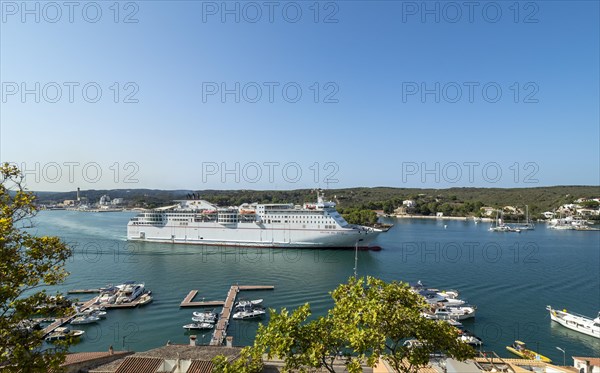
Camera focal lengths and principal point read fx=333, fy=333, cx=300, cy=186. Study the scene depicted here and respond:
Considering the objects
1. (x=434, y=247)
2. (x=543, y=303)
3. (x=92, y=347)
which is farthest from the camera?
(x=434, y=247)

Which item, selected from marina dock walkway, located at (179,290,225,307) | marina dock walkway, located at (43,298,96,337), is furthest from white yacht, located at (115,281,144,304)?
marina dock walkway, located at (179,290,225,307)

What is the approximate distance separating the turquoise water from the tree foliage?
1092 centimetres

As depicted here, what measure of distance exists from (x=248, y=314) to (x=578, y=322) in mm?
16571

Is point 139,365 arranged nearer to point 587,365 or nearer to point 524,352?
point 587,365

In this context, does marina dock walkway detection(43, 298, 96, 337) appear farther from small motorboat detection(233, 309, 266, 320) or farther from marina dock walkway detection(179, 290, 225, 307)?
small motorboat detection(233, 309, 266, 320)

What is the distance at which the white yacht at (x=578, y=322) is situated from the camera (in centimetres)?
1597

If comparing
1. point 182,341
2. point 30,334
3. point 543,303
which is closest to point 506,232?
point 543,303

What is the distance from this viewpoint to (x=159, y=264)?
104 feet

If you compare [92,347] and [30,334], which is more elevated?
[30,334]

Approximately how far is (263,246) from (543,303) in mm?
28478

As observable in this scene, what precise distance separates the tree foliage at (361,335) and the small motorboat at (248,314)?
13021 millimetres

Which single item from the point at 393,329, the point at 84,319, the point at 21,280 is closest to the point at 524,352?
the point at 393,329

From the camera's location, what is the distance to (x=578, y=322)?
1647 cm

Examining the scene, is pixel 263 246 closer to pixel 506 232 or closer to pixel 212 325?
pixel 212 325
